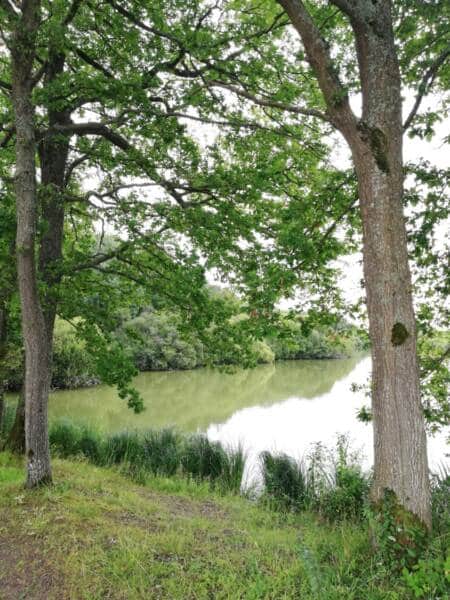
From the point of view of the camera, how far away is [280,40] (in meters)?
6.23

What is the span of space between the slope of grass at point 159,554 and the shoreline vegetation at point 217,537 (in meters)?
0.01

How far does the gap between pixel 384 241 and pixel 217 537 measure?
3172mm

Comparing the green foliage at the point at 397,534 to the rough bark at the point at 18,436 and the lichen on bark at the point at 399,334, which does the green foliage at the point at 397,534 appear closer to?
the lichen on bark at the point at 399,334

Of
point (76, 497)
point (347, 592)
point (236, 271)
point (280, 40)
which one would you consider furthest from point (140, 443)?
point (280, 40)

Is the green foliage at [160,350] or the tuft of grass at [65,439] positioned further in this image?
the green foliage at [160,350]

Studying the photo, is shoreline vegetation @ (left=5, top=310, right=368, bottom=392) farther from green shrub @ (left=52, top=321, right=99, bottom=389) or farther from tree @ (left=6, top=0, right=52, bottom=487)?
tree @ (left=6, top=0, right=52, bottom=487)

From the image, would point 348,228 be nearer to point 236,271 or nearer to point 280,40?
point 236,271

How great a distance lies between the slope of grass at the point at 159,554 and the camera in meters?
2.98

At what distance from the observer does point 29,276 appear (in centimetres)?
493

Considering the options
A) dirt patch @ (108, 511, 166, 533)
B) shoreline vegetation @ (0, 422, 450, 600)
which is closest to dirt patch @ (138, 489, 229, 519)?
shoreline vegetation @ (0, 422, 450, 600)

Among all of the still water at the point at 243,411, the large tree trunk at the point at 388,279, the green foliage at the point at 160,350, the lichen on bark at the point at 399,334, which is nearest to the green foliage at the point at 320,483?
the still water at the point at 243,411

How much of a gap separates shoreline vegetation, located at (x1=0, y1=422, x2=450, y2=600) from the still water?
1744mm

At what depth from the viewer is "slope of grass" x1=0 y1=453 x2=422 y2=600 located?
2979mm

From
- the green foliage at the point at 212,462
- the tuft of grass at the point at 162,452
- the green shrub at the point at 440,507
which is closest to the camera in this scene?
the green shrub at the point at 440,507
